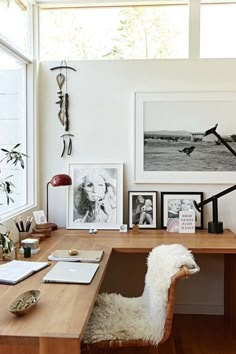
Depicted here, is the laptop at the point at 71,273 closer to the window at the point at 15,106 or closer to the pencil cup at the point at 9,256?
the pencil cup at the point at 9,256

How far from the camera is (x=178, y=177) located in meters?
3.27

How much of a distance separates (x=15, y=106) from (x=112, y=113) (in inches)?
31.9

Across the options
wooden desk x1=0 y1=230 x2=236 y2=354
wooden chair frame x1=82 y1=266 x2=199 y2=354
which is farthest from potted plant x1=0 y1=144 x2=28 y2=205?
wooden chair frame x1=82 y1=266 x2=199 y2=354

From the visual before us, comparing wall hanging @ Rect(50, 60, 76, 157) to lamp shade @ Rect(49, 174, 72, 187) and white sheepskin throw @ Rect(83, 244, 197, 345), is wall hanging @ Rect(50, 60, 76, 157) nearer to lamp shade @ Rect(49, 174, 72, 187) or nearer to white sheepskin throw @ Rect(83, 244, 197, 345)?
lamp shade @ Rect(49, 174, 72, 187)

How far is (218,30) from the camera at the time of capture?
3318 mm

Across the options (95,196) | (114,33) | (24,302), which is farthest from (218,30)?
(24,302)

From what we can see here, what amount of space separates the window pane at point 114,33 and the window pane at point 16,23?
172 millimetres

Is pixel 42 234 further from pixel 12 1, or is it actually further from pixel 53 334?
pixel 12 1

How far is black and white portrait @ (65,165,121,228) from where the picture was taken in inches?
128

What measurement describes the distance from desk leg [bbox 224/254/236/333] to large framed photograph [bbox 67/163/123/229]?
93cm

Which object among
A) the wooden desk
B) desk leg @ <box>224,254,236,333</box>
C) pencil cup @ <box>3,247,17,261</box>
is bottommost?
desk leg @ <box>224,254,236,333</box>

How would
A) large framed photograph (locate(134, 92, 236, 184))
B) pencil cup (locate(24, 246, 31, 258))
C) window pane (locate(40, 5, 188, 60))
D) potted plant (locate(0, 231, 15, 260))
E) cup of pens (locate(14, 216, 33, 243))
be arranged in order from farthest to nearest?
window pane (locate(40, 5, 188, 60)) → large framed photograph (locate(134, 92, 236, 184)) → cup of pens (locate(14, 216, 33, 243)) → pencil cup (locate(24, 246, 31, 258)) → potted plant (locate(0, 231, 15, 260))

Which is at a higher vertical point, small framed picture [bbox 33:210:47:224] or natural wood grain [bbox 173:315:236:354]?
small framed picture [bbox 33:210:47:224]

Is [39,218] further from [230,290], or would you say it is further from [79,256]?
[230,290]
